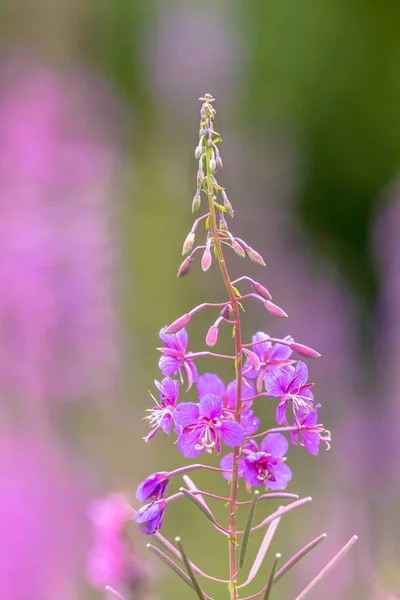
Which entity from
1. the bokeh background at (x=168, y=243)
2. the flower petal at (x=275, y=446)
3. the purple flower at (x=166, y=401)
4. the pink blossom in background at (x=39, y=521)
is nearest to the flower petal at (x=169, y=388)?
the purple flower at (x=166, y=401)

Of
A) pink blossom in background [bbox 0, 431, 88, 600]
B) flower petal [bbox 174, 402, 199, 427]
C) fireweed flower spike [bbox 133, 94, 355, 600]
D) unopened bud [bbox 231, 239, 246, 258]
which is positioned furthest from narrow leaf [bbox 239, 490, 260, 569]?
pink blossom in background [bbox 0, 431, 88, 600]

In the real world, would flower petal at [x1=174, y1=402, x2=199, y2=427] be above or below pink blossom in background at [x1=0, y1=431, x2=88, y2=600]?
above

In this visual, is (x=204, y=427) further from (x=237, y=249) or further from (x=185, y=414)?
(x=237, y=249)

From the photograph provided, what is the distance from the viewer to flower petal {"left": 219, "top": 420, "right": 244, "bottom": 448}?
802 mm

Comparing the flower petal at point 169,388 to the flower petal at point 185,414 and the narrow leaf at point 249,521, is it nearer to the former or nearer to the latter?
the flower petal at point 185,414

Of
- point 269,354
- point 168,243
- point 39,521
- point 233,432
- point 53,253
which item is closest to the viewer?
point 233,432

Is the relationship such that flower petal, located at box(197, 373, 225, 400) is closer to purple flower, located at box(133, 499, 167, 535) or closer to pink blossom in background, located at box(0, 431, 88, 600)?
purple flower, located at box(133, 499, 167, 535)

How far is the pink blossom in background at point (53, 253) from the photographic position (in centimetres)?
241

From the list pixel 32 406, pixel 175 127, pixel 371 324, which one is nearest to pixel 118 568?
pixel 32 406

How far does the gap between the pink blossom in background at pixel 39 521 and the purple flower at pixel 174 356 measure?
1143 millimetres

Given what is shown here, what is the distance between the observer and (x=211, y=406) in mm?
819

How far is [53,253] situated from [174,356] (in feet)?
5.89

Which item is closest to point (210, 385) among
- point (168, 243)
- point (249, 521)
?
point (249, 521)

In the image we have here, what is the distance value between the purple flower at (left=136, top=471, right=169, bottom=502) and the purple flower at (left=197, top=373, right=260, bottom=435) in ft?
0.30
